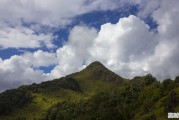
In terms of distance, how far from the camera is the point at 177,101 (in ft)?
636

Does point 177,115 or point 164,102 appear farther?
point 164,102

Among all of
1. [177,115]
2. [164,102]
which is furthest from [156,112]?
[177,115]

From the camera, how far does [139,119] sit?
193375 mm

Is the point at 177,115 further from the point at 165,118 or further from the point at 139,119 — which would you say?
the point at 139,119

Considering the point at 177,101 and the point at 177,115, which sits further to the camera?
the point at 177,101

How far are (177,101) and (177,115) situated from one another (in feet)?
68.4

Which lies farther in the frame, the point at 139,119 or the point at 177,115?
the point at 139,119

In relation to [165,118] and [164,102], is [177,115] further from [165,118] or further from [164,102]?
[164,102]

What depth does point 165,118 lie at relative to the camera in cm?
18250

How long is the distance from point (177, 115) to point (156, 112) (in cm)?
2156

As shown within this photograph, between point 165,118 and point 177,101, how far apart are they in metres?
16.8

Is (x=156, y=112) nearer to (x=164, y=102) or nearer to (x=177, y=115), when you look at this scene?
(x=164, y=102)

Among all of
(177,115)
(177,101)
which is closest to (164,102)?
(177,101)

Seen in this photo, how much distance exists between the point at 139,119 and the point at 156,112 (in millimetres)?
10840
